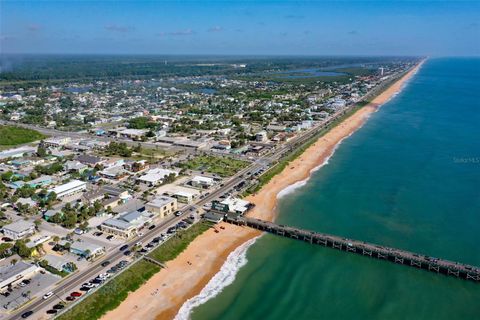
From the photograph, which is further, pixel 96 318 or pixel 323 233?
pixel 323 233

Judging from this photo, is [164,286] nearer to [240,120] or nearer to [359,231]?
[359,231]

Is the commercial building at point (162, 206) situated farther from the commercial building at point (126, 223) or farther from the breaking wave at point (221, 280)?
the breaking wave at point (221, 280)

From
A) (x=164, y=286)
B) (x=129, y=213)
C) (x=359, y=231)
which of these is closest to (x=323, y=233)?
(x=359, y=231)

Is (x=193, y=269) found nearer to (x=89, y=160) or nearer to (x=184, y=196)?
(x=184, y=196)

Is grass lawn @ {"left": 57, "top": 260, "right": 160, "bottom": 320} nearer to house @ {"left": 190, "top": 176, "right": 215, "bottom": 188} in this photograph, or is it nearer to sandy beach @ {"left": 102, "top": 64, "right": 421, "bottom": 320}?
sandy beach @ {"left": 102, "top": 64, "right": 421, "bottom": 320}

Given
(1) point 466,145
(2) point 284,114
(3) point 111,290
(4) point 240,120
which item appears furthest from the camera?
(2) point 284,114

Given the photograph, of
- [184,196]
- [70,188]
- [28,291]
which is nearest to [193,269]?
[28,291]

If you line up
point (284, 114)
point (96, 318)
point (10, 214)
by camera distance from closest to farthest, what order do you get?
point (96, 318) < point (10, 214) < point (284, 114)
